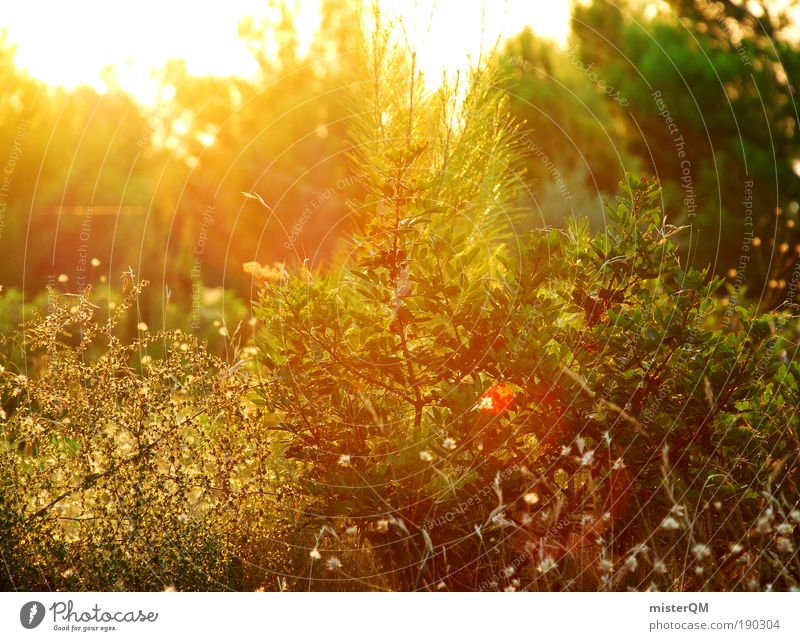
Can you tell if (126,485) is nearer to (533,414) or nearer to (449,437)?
(449,437)

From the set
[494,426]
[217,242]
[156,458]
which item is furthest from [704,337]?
[217,242]

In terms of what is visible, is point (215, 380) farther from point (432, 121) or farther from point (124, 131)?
point (124, 131)

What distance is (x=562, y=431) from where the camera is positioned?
321 centimetres

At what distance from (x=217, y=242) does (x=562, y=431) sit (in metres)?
9.69

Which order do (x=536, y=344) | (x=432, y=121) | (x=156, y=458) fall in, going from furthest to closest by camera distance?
(x=432, y=121) < (x=156, y=458) < (x=536, y=344)
